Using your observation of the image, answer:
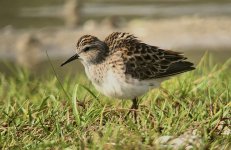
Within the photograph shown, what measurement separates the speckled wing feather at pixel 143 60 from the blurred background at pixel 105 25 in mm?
13491

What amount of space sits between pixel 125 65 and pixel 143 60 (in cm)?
37

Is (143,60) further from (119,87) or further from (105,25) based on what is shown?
(105,25)

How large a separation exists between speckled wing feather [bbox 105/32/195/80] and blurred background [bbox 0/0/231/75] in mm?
13491

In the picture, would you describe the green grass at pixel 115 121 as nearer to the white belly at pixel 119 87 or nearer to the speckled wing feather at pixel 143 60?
the white belly at pixel 119 87

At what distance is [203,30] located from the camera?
31.4m

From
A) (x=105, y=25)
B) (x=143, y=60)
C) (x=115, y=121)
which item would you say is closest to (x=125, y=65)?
(x=143, y=60)

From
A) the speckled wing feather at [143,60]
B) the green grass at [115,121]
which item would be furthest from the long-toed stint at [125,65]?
the green grass at [115,121]

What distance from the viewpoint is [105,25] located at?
1227 inches

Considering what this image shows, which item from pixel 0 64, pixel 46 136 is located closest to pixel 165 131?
pixel 46 136

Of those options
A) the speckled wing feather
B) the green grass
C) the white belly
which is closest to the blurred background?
the speckled wing feather

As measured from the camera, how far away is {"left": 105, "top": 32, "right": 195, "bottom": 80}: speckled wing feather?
31.1 feet

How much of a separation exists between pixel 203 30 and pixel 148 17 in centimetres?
341

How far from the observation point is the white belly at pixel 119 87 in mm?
9133

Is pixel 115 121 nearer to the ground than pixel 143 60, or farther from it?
nearer to the ground
